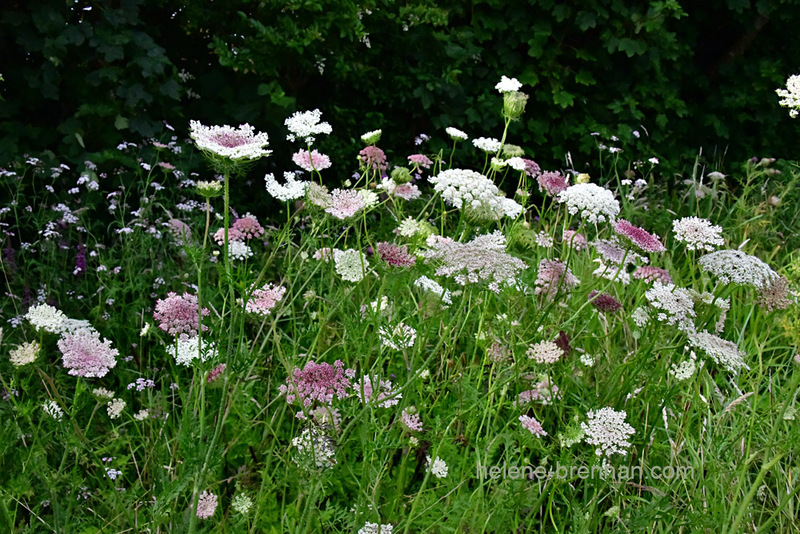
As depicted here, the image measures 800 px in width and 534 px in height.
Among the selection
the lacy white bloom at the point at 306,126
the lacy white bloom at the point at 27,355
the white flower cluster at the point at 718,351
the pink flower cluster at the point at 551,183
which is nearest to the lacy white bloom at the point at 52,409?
the lacy white bloom at the point at 27,355

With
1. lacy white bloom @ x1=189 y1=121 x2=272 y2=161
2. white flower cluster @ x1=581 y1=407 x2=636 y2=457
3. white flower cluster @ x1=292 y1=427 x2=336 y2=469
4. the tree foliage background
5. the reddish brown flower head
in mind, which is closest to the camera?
lacy white bloom @ x1=189 y1=121 x2=272 y2=161

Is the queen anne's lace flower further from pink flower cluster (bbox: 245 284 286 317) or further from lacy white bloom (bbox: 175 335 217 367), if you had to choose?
lacy white bloom (bbox: 175 335 217 367)

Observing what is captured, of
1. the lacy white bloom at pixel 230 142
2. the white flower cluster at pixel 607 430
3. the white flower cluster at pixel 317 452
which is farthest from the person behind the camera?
the white flower cluster at pixel 607 430

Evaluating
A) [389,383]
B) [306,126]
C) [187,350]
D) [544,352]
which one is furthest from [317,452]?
[306,126]

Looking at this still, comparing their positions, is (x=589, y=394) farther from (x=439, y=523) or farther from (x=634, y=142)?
(x=634, y=142)

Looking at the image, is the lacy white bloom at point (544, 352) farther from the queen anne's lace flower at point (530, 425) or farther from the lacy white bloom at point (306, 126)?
the lacy white bloom at point (306, 126)

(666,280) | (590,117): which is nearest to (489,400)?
(666,280)

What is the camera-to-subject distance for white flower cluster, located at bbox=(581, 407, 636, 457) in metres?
1.75

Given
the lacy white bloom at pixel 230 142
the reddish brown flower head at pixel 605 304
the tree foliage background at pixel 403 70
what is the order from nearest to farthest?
1. the lacy white bloom at pixel 230 142
2. the reddish brown flower head at pixel 605 304
3. the tree foliage background at pixel 403 70

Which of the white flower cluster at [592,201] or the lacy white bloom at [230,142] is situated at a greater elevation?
the lacy white bloom at [230,142]

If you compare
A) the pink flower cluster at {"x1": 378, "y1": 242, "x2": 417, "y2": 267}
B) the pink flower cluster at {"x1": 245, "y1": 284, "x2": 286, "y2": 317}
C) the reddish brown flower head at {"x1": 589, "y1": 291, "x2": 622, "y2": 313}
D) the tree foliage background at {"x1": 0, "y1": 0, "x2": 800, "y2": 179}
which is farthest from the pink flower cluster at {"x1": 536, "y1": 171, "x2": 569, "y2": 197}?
the tree foliage background at {"x1": 0, "y1": 0, "x2": 800, "y2": 179}

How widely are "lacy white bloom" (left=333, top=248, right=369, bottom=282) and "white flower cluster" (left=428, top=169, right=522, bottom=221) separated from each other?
30 centimetres

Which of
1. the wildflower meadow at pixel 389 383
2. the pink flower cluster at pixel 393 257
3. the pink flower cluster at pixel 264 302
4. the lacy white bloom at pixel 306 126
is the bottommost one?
the wildflower meadow at pixel 389 383

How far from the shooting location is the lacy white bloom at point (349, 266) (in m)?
1.96
